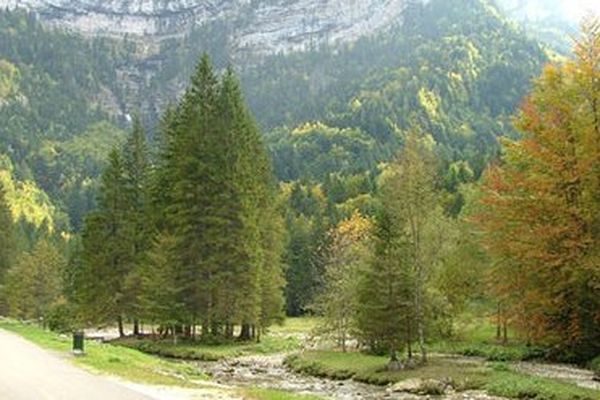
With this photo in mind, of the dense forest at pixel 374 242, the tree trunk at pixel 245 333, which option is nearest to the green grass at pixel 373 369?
the dense forest at pixel 374 242

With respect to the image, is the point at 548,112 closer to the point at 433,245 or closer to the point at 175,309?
the point at 433,245

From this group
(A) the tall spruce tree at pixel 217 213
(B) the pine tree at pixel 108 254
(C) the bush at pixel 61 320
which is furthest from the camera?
(C) the bush at pixel 61 320

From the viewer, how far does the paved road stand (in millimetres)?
22453

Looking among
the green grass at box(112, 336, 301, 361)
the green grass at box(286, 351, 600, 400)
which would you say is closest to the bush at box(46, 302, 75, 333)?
the green grass at box(112, 336, 301, 361)

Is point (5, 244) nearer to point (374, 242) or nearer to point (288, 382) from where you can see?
point (374, 242)

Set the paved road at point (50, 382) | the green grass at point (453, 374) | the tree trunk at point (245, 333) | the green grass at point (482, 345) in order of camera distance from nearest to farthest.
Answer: the paved road at point (50, 382), the green grass at point (453, 374), the green grass at point (482, 345), the tree trunk at point (245, 333)

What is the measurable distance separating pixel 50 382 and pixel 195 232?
33004 mm

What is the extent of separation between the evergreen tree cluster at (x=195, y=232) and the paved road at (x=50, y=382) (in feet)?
76.9

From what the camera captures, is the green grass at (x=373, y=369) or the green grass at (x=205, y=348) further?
the green grass at (x=205, y=348)

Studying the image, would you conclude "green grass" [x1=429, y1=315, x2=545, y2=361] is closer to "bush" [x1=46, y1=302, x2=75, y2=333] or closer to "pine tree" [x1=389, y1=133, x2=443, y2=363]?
"pine tree" [x1=389, y1=133, x2=443, y2=363]

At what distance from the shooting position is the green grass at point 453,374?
31.9 metres

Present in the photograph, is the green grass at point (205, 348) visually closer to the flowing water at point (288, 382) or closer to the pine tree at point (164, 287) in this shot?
the pine tree at point (164, 287)

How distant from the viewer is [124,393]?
23438mm

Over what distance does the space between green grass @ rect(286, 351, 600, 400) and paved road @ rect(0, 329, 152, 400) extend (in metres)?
14.5
